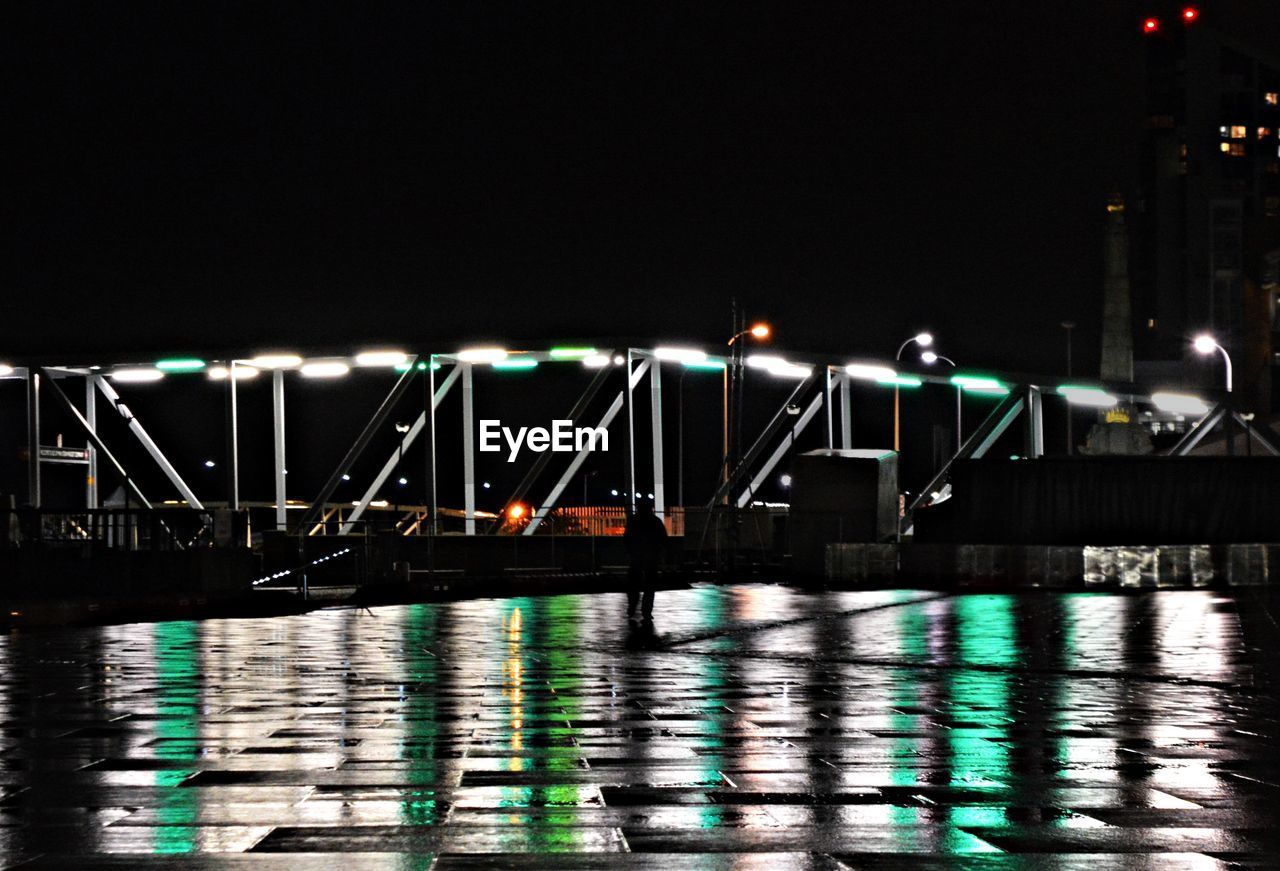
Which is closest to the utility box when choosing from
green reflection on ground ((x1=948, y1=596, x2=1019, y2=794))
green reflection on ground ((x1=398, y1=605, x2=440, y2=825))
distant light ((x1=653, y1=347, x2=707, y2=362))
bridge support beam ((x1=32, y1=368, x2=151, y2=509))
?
green reflection on ground ((x1=948, y1=596, x2=1019, y2=794))

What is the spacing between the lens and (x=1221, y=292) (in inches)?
6875

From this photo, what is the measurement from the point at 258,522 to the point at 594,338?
48079mm

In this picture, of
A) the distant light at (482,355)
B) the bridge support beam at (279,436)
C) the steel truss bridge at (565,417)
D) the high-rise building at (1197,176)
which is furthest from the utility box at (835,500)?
the high-rise building at (1197,176)

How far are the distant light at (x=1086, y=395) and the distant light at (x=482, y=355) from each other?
908 inches

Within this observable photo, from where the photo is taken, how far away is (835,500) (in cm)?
3878

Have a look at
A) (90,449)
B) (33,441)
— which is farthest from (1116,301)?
(33,441)

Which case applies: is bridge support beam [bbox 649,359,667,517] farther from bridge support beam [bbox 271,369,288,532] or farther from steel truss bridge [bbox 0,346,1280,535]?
bridge support beam [bbox 271,369,288,532]

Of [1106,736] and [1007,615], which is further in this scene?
[1007,615]

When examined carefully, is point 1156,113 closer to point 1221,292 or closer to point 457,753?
point 1221,292

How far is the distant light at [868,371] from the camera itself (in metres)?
64.3

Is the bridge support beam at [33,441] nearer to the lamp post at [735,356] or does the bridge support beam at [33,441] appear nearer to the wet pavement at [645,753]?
the lamp post at [735,356]

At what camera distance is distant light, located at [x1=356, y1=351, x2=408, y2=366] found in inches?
2331

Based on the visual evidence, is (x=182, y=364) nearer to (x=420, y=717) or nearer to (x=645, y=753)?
(x=420, y=717)

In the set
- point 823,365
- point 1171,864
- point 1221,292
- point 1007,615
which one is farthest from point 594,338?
point 1221,292
